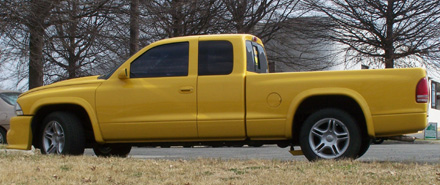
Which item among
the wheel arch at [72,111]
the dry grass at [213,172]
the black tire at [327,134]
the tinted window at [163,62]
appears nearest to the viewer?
the dry grass at [213,172]

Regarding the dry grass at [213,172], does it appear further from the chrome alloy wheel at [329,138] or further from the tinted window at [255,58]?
the tinted window at [255,58]

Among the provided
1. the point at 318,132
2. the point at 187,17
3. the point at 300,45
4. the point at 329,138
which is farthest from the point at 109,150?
the point at 300,45

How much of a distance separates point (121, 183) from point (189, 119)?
1.91m

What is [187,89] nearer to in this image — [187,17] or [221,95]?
[221,95]

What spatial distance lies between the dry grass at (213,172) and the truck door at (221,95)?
440 millimetres

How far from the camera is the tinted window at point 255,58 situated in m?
7.95

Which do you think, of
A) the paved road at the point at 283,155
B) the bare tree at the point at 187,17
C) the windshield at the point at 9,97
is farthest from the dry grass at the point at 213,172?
the bare tree at the point at 187,17

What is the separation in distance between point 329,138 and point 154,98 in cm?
229

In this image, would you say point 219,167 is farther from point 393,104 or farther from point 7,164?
point 7,164

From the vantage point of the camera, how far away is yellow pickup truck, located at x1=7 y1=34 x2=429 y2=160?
23.0ft

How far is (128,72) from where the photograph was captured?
26.5 ft

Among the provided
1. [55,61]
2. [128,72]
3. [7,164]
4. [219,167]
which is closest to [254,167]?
[219,167]

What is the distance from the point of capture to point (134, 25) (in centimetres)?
1905

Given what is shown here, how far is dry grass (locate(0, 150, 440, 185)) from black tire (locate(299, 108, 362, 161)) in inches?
16.9
